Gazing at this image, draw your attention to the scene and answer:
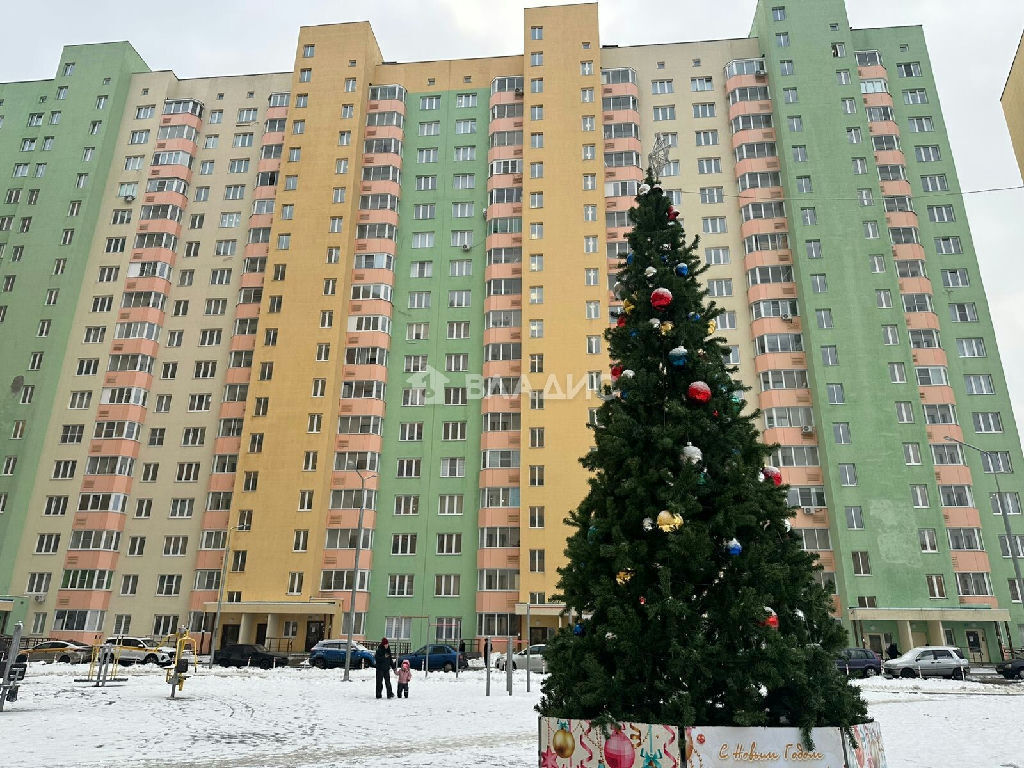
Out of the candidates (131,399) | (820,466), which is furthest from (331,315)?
(820,466)

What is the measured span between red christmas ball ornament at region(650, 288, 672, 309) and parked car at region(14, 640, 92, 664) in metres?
49.0

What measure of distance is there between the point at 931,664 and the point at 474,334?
40198 mm

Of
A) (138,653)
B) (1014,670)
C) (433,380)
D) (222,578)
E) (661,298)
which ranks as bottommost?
(1014,670)

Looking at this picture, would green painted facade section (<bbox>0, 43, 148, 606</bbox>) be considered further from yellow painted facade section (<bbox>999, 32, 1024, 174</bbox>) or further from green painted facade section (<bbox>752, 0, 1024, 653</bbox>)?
yellow painted facade section (<bbox>999, 32, 1024, 174</bbox>)

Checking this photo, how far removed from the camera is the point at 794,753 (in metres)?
7.54

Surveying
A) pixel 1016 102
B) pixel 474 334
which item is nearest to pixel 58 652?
pixel 474 334

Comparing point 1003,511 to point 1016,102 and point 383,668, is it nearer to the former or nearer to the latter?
point 1016,102

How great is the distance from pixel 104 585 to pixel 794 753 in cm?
5949

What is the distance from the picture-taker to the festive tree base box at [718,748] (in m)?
7.48

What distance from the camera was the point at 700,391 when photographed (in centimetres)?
910

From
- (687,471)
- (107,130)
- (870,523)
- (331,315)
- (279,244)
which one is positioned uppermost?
(107,130)

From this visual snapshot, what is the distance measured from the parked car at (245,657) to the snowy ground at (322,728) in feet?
54.1

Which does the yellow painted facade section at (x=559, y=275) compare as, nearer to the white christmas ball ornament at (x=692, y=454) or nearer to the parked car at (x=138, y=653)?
the parked car at (x=138, y=653)

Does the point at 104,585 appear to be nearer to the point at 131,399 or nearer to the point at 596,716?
the point at 131,399
